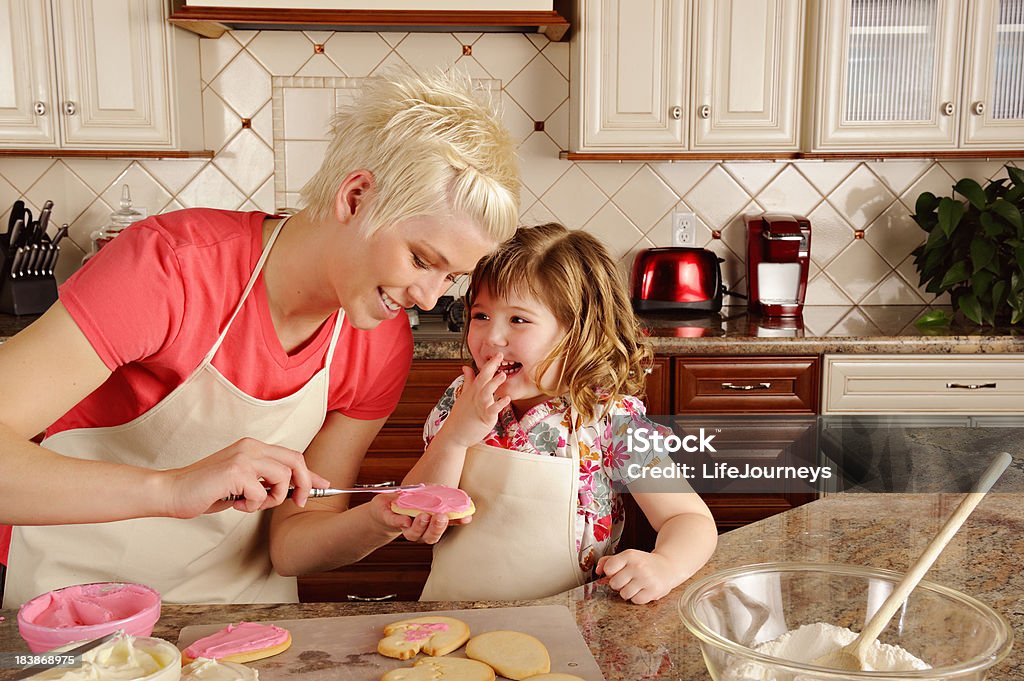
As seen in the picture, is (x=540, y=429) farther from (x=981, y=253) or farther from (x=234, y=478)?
(x=981, y=253)

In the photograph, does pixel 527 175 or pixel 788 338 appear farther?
pixel 527 175

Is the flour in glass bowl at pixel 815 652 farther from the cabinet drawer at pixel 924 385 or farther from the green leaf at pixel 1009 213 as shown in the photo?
the green leaf at pixel 1009 213

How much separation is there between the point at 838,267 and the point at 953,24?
0.85 m

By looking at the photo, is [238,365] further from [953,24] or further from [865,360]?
[953,24]

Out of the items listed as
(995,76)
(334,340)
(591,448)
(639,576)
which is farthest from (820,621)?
(995,76)

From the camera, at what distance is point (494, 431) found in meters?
1.56

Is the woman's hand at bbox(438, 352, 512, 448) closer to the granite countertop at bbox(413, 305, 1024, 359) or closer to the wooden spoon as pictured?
the wooden spoon

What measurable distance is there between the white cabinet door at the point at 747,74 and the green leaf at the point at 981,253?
0.62 metres

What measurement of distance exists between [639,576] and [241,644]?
1.45 ft

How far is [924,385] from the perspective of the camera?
2.71 meters

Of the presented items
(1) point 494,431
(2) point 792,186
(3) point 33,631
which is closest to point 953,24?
(2) point 792,186

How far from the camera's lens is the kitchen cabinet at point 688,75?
112 inches

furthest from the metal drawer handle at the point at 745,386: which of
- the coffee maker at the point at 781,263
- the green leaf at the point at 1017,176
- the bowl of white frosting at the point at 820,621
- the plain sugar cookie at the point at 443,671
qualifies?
the plain sugar cookie at the point at 443,671

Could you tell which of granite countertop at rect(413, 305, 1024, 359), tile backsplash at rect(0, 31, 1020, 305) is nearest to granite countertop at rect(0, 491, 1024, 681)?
granite countertop at rect(413, 305, 1024, 359)
